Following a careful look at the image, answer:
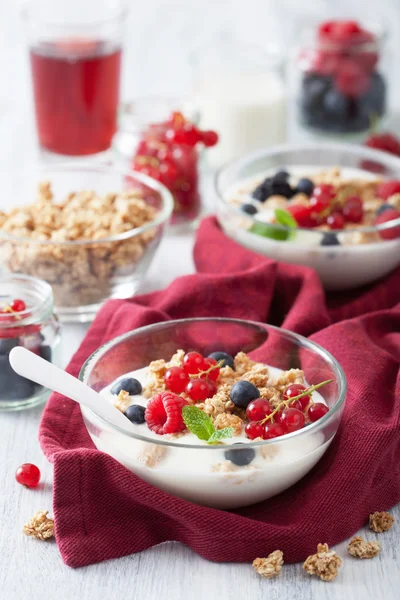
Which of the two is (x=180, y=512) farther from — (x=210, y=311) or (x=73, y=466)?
(x=210, y=311)

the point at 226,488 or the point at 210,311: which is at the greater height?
the point at 226,488

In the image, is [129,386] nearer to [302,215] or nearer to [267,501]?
[267,501]

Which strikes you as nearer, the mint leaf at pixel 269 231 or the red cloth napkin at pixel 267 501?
the red cloth napkin at pixel 267 501

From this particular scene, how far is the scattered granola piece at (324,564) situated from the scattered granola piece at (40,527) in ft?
1.26

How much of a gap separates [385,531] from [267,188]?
100cm

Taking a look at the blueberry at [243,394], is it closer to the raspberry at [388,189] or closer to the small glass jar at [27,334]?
the small glass jar at [27,334]

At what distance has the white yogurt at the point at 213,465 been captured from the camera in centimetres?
138

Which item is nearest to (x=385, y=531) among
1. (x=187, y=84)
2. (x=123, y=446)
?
(x=123, y=446)

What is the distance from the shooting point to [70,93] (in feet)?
9.05

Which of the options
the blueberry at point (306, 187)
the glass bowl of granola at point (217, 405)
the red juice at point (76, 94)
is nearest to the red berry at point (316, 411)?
the glass bowl of granola at point (217, 405)

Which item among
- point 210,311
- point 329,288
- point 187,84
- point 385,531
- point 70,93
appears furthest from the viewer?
point 187,84

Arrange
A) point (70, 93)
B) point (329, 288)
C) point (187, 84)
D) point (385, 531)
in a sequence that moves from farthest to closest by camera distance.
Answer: point (187, 84)
point (70, 93)
point (329, 288)
point (385, 531)

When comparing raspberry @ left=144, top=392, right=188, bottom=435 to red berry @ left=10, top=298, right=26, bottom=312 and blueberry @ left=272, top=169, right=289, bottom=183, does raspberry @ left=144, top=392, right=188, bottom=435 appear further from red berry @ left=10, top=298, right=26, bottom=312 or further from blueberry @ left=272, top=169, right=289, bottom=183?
blueberry @ left=272, top=169, right=289, bottom=183

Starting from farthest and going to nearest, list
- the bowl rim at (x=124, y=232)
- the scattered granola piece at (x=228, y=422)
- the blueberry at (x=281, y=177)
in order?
the blueberry at (x=281, y=177)
the bowl rim at (x=124, y=232)
the scattered granola piece at (x=228, y=422)
